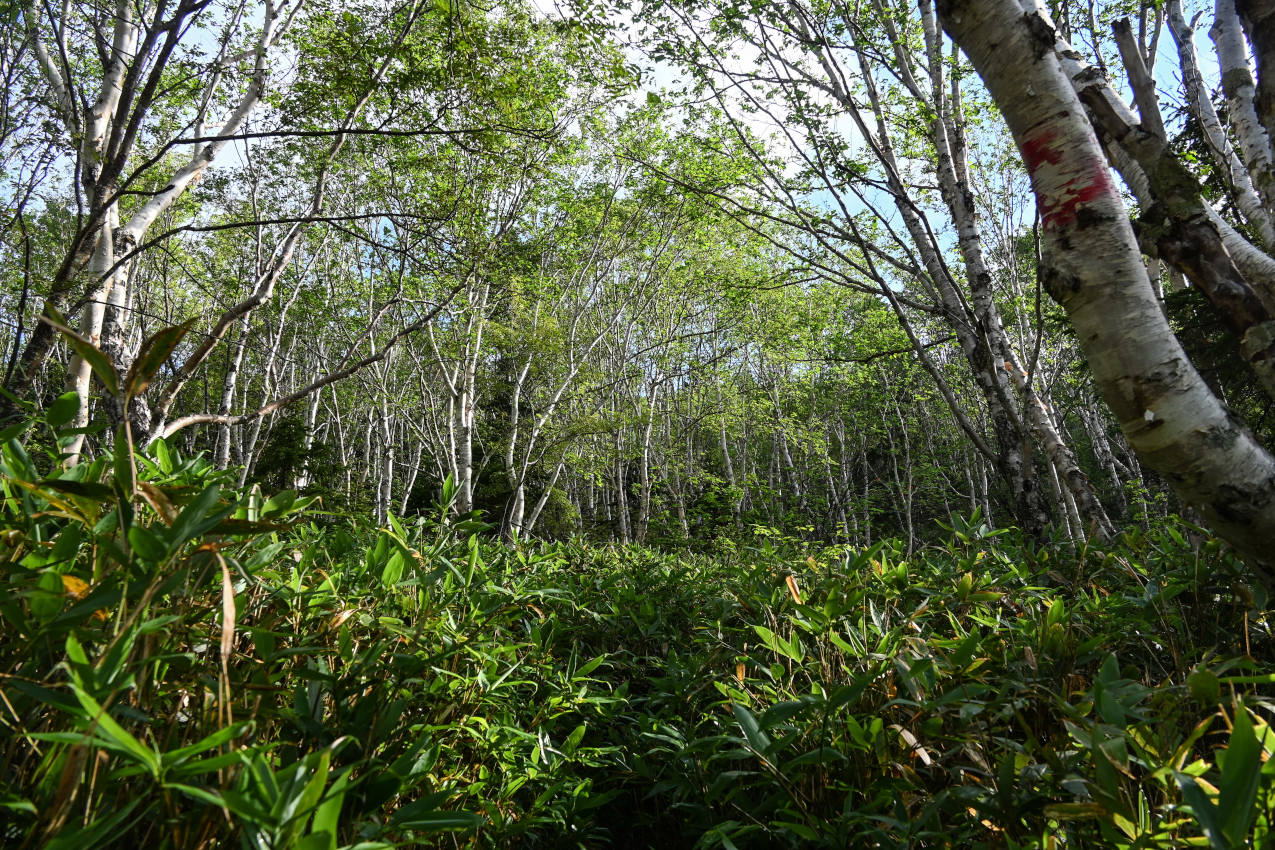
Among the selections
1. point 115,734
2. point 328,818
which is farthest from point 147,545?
point 328,818

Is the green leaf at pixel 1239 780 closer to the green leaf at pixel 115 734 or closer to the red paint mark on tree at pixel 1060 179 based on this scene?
the green leaf at pixel 115 734

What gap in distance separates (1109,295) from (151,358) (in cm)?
198

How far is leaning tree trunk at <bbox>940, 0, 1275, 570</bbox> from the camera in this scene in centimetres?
136

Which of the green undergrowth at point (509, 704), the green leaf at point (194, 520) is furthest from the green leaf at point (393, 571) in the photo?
the green leaf at point (194, 520)

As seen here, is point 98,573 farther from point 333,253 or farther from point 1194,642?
point 333,253

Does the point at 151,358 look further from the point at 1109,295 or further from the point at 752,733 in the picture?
the point at 1109,295

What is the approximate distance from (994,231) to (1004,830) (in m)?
15.3

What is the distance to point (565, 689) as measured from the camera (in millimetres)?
1693

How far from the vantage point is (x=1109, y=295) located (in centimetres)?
145

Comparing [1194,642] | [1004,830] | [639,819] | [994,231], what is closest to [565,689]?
[639,819]

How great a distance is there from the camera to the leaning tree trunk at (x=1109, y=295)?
1.36m

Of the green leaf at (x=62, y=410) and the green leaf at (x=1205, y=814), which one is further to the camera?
the green leaf at (x=62, y=410)

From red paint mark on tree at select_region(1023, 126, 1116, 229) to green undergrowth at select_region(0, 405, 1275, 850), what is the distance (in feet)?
3.40

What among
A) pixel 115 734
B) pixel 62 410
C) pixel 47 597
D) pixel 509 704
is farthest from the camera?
pixel 509 704
